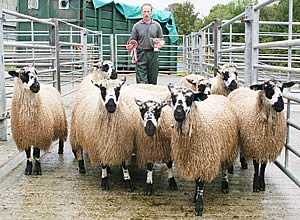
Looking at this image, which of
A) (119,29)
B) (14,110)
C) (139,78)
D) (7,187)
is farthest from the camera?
(119,29)

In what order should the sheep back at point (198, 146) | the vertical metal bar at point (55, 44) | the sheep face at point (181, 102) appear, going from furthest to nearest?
the vertical metal bar at point (55, 44)
the sheep back at point (198, 146)
the sheep face at point (181, 102)

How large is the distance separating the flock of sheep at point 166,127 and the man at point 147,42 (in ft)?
7.77

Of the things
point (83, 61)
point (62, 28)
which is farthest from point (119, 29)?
point (83, 61)

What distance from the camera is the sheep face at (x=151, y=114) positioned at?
4613 millimetres

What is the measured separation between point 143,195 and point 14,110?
6.64 ft

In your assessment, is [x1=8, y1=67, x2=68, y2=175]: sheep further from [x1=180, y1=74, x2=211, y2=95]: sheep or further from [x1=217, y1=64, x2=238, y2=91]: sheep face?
[x1=217, y1=64, x2=238, y2=91]: sheep face

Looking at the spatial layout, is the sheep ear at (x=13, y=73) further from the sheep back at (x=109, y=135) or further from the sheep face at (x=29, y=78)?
the sheep back at (x=109, y=135)

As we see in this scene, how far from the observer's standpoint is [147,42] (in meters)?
8.28

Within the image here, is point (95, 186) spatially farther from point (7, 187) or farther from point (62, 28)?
point (62, 28)

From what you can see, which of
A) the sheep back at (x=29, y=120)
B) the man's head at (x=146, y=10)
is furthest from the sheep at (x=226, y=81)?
the sheep back at (x=29, y=120)

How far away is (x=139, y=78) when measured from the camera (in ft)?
28.1

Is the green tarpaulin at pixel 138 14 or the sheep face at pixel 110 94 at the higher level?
the green tarpaulin at pixel 138 14

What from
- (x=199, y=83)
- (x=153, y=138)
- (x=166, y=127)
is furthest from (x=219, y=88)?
(x=153, y=138)

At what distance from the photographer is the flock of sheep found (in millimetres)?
4512
